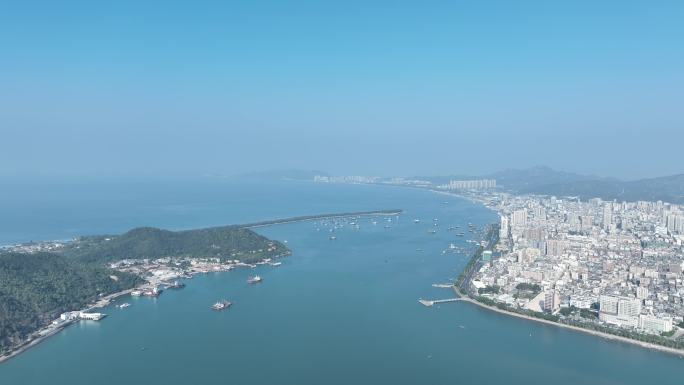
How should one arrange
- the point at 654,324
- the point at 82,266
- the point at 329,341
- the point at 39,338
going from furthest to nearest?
the point at 82,266 → the point at 654,324 → the point at 39,338 → the point at 329,341

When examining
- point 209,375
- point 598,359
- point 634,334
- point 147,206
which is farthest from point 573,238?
point 147,206

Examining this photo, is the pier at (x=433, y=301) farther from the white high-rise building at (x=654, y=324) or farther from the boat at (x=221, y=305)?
the boat at (x=221, y=305)

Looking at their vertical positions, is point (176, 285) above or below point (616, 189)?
below

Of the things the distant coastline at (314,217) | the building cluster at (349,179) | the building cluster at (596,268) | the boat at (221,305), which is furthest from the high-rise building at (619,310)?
the building cluster at (349,179)

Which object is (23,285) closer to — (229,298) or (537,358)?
(229,298)

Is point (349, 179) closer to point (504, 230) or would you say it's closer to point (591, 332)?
point (504, 230)

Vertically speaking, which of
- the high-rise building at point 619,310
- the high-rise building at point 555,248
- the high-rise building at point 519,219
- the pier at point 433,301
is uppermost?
the high-rise building at point 519,219

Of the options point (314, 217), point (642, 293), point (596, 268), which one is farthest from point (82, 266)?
point (314, 217)
